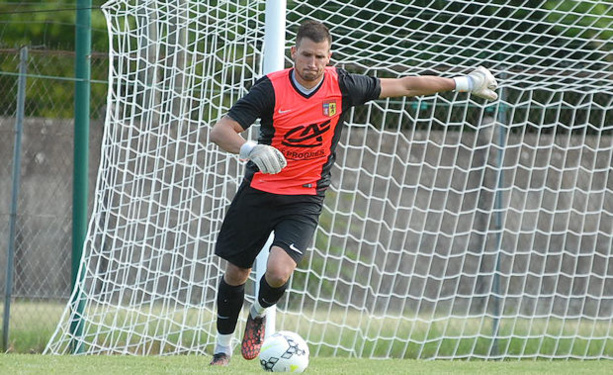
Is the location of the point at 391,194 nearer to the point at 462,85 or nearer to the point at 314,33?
the point at 462,85

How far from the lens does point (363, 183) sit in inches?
341

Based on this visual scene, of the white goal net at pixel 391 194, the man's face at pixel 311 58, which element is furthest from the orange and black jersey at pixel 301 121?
the white goal net at pixel 391 194

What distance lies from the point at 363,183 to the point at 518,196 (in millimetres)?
1403

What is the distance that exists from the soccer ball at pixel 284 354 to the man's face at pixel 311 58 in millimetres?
1386

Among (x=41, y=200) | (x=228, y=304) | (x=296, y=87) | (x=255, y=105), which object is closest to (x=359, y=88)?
(x=296, y=87)

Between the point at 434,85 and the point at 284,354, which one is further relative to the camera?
the point at 434,85

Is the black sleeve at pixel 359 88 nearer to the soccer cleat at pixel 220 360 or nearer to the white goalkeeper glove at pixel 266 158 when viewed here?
the white goalkeeper glove at pixel 266 158

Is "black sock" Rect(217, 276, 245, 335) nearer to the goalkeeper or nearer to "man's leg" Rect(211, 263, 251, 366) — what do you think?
"man's leg" Rect(211, 263, 251, 366)

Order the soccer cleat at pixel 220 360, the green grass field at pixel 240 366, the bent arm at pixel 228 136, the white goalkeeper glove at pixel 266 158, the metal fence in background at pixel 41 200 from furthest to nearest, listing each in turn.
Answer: the metal fence in background at pixel 41 200 → the soccer cleat at pixel 220 360 → the green grass field at pixel 240 366 → the bent arm at pixel 228 136 → the white goalkeeper glove at pixel 266 158

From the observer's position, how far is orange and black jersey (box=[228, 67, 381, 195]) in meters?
5.12

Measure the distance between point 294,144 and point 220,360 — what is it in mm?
1364

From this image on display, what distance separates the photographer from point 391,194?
28.5 ft

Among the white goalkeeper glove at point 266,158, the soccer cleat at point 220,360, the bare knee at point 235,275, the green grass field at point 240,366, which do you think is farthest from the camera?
the soccer cleat at point 220,360

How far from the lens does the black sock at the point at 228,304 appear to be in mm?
5508
